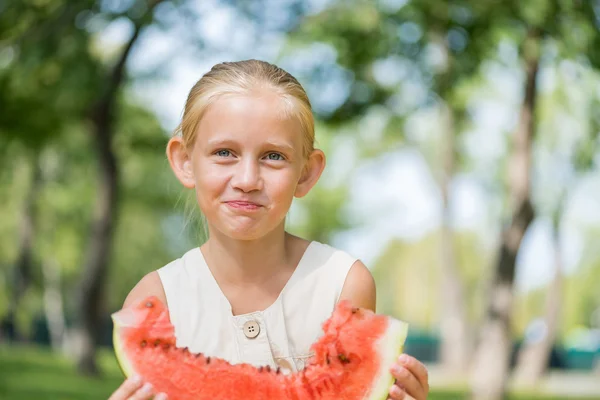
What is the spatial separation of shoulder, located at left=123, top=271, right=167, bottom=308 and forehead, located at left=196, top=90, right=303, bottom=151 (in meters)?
0.37

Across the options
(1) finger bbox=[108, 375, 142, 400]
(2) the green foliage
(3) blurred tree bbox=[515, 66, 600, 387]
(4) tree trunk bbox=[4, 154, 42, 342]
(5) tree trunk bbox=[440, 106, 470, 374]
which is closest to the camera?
(1) finger bbox=[108, 375, 142, 400]

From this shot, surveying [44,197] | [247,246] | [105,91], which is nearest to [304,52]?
[105,91]

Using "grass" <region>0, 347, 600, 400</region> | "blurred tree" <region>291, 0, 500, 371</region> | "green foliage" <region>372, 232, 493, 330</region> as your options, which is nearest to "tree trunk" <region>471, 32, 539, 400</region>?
"blurred tree" <region>291, 0, 500, 371</region>

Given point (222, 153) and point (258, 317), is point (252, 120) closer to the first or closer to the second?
point (222, 153)

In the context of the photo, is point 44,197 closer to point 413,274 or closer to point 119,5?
point 413,274

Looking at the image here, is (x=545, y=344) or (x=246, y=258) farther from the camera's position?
(x=545, y=344)

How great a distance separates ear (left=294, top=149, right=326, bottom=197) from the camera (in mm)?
Answer: 2133

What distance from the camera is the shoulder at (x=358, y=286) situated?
2.06m

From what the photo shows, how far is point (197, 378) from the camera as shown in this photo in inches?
75.7

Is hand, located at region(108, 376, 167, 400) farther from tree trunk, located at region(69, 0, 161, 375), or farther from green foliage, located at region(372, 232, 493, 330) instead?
green foliage, located at region(372, 232, 493, 330)

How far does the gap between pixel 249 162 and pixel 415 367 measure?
1.96ft

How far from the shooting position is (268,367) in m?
1.95

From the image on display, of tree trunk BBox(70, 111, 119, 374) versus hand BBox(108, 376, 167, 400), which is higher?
tree trunk BBox(70, 111, 119, 374)

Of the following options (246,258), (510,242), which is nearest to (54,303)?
(510,242)
